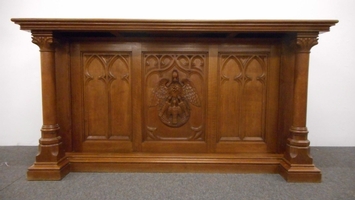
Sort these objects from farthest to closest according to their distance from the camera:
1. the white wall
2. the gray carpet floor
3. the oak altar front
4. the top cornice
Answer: the white wall, the oak altar front, the top cornice, the gray carpet floor

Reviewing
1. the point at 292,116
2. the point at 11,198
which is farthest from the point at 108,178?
the point at 292,116

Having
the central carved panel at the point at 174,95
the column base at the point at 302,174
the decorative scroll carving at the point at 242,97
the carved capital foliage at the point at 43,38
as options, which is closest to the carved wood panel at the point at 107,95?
the central carved panel at the point at 174,95

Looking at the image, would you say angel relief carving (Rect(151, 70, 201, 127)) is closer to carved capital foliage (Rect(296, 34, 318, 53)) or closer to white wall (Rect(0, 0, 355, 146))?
carved capital foliage (Rect(296, 34, 318, 53))

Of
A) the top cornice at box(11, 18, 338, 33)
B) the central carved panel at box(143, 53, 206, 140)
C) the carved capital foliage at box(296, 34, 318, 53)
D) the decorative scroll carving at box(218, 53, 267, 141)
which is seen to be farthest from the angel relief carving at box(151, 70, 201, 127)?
the carved capital foliage at box(296, 34, 318, 53)

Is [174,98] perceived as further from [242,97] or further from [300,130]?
[300,130]

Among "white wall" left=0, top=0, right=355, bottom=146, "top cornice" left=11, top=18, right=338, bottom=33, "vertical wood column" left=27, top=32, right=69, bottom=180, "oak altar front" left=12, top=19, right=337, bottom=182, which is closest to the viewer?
"top cornice" left=11, top=18, right=338, bottom=33

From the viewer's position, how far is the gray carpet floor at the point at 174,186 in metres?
1.67

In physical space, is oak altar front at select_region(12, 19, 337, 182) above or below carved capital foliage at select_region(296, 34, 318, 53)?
below

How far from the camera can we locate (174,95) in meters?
2.12

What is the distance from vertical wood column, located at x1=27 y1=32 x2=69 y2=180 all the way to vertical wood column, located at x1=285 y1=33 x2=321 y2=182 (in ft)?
5.51

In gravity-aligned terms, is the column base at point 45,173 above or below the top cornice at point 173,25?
below

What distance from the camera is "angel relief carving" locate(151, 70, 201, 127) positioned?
212 cm
